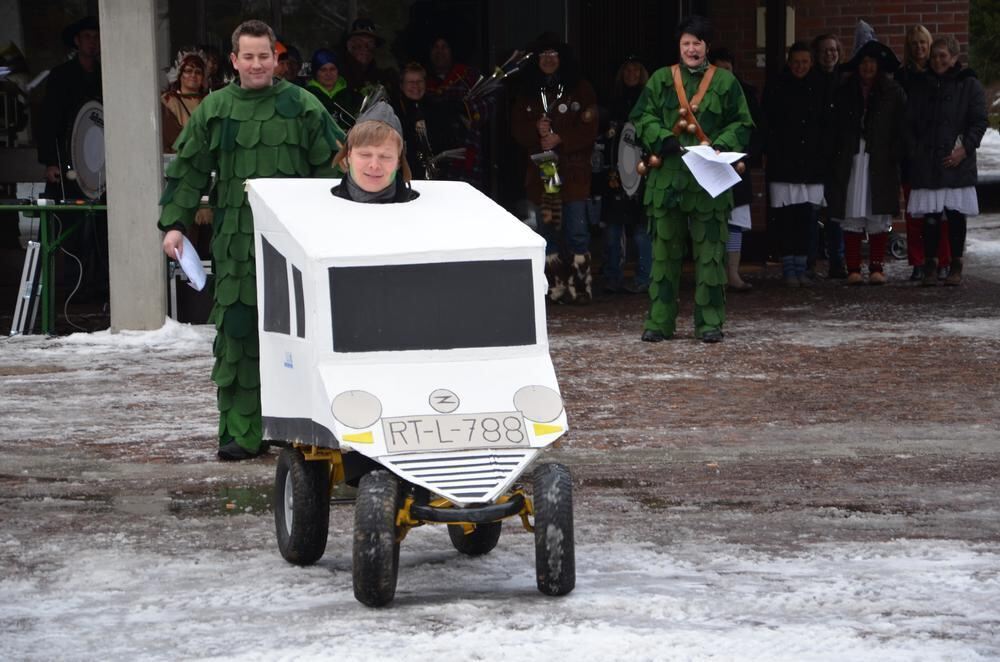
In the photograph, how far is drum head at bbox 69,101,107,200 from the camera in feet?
41.4

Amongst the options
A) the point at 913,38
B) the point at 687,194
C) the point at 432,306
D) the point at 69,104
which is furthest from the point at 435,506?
the point at 913,38

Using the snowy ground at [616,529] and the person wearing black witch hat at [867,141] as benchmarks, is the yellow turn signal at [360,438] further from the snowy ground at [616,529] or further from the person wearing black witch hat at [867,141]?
the person wearing black witch hat at [867,141]

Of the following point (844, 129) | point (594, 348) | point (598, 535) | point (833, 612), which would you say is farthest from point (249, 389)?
point (844, 129)

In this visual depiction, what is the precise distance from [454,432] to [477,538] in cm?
69

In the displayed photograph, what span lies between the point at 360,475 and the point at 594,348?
5.53m

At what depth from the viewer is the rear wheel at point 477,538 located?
5918 mm

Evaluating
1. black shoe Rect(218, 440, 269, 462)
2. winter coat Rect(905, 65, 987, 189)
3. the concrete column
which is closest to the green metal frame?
the concrete column

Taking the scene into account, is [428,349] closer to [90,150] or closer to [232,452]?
[232,452]

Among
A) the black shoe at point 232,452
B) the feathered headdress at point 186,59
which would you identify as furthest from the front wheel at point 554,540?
the feathered headdress at point 186,59

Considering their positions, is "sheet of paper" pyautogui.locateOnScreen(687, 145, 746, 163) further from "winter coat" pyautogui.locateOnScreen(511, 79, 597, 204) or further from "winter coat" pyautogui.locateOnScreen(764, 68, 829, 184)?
"winter coat" pyautogui.locateOnScreen(764, 68, 829, 184)

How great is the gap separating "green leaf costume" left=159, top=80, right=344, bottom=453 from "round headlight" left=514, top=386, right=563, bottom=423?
219 cm

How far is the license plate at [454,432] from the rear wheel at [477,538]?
1.96ft

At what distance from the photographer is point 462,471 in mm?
5316

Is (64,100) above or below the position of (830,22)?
below
